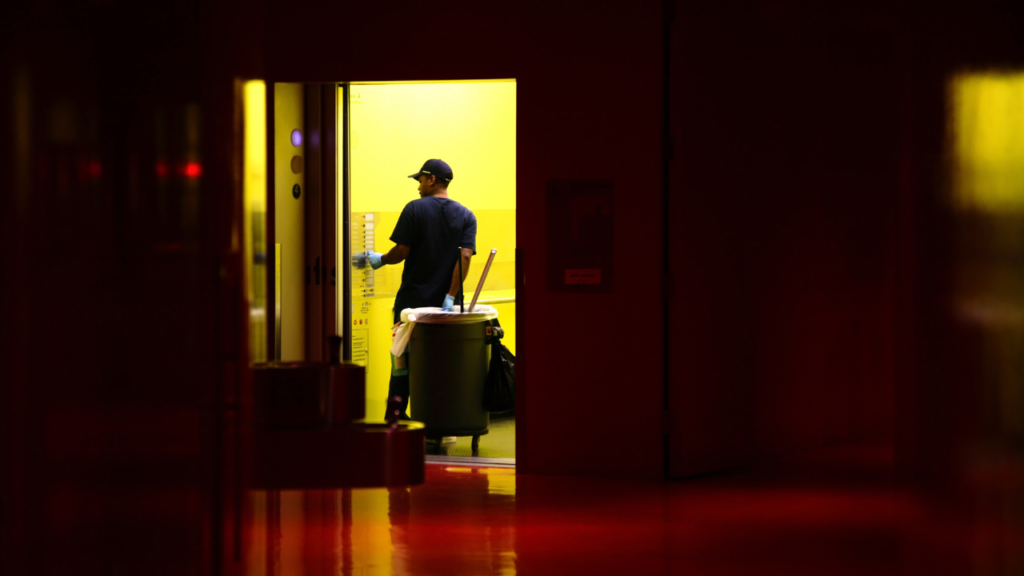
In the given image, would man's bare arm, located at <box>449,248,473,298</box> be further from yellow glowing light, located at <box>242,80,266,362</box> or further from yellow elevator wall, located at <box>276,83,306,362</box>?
yellow glowing light, located at <box>242,80,266,362</box>

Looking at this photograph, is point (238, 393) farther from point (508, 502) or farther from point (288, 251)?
point (288, 251)

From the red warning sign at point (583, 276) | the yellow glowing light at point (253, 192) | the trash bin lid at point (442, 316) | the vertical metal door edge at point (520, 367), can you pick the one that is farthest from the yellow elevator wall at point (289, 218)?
the yellow glowing light at point (253, 192)

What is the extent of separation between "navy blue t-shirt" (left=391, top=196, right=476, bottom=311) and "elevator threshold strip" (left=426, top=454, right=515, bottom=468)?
937 mm

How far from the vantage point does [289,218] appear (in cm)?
524

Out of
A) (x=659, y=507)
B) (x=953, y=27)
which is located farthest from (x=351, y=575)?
(x=953, y=27)

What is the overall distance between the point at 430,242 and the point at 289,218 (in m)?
0.81

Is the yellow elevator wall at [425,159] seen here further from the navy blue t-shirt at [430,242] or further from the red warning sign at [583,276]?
the red warning sign at [583,276]

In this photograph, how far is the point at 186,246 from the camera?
159cm

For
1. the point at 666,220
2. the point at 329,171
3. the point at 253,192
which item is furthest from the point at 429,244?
the point at 253,192

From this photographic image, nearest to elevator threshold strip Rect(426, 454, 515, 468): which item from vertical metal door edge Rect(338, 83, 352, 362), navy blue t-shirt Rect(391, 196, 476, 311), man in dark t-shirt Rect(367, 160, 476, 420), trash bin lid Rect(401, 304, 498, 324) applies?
man in dark t-shirt Rect(367, 160, 476, 420)

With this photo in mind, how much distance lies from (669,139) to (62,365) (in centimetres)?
375

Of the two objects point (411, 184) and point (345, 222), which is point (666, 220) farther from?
point (411, 184)

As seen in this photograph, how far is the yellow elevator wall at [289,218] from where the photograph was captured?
17.0ft

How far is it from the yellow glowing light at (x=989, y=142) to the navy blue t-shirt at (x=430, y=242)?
3364 millimetres
